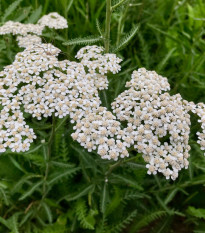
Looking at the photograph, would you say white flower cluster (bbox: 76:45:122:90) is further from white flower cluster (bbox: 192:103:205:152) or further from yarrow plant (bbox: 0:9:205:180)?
white flower cluster (bbox: 192:103:205:152)

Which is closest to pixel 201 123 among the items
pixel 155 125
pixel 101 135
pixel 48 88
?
pixel 155 125

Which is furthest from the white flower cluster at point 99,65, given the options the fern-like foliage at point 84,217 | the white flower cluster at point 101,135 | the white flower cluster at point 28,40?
the fern-like foliage at point 84,217

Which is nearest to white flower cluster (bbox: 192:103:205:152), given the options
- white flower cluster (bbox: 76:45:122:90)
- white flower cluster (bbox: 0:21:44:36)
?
white flower cluster (bbox: 76:45:122:90)

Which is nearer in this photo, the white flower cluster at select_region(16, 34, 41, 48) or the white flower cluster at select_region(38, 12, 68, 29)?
the white flower cluster at select_region(16, 34, 41, 48)

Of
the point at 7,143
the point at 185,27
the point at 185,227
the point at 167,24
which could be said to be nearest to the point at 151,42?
the point at 167,24

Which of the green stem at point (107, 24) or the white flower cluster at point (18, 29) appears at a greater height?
the green stem at point (107, 24)

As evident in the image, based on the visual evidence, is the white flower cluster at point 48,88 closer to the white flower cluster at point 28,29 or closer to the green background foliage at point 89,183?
the green background foliage at point 89,183

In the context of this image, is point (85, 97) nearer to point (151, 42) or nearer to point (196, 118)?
point (196, 118)

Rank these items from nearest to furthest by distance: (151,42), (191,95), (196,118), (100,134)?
(100,134) < (196,118) < (191,95) < (151,42)
